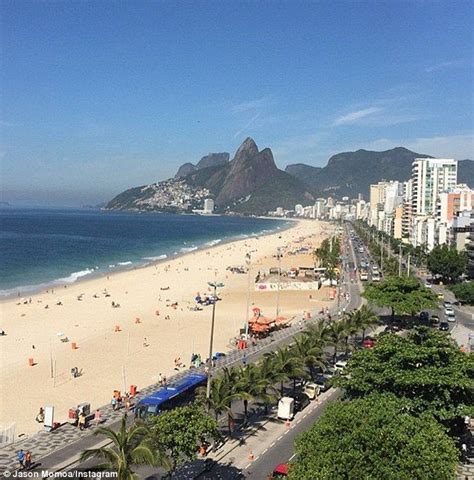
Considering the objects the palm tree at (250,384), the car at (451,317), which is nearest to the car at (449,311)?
the car at (451,317)

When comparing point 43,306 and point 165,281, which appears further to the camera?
point 165,281

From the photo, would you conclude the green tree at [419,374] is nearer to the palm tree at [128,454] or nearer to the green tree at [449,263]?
the palm tree at [128,454]

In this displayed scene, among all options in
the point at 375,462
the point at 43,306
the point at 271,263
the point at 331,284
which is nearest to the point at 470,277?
the point at 331,284

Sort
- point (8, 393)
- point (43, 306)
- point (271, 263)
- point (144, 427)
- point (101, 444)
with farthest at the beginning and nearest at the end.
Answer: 1. point (271, 263)
2. point (43, 306)
3. point (8, 393)
4. point (101, 444)
5. point (144, 427)

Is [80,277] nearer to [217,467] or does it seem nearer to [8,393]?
[8,393]

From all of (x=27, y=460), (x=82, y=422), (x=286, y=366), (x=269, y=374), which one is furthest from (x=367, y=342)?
(x=27, y=460)
